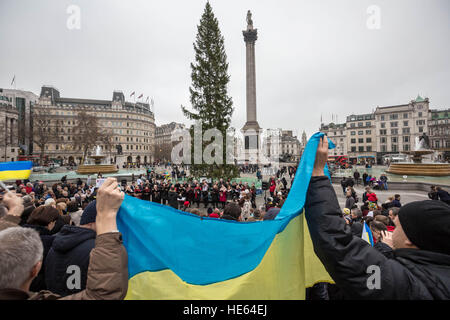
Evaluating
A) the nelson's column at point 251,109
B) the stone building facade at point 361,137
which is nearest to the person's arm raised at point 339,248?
the nelson's column at point 251,109

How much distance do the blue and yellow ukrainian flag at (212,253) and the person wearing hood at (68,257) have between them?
0.63 m

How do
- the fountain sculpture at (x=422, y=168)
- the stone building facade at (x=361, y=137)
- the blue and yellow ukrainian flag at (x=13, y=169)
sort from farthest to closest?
the stone building facade at (x=361, y=137)
the fountain sculpture at (x=422, y=168)
the blue and yellow ukrainian flag at (x=13, y=169)

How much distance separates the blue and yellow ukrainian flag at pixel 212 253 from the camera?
1.84 m

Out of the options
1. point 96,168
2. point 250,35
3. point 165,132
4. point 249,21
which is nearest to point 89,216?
point 96,168

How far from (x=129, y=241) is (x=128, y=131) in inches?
4259

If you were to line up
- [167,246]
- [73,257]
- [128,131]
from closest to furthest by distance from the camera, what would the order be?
[167,246] < [73,257] < [128,131]

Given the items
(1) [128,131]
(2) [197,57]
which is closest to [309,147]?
(2) [197,57]

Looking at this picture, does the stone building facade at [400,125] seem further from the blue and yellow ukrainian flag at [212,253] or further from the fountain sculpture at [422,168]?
the blue and yellow ukrainian flag at [212,253]

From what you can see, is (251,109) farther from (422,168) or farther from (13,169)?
(13,169)

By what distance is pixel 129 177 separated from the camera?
97.1 ft

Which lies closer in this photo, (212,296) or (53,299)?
(53,299)

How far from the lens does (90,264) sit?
1.41 metres
